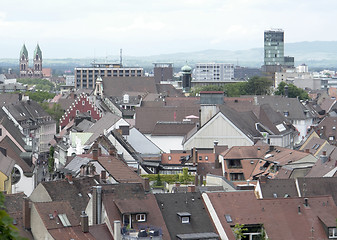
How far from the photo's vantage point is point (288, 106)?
460 ft

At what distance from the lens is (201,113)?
89.2 metres

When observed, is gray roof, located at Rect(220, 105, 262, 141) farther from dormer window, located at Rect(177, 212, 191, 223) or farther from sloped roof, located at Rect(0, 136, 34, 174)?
dormer window, located at Rect(177, 212, 191, 223)

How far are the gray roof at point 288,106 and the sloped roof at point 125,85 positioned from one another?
3713cm

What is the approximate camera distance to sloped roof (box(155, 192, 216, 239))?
46803 mm

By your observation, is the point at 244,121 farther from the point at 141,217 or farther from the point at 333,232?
the point at 141,217

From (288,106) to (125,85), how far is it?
45.8m

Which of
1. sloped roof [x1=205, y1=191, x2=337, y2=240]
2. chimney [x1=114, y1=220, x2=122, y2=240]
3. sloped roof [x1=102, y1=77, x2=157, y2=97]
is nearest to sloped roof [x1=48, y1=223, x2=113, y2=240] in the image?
chimney [x1=114, y1=220, x2=122, y2=240]

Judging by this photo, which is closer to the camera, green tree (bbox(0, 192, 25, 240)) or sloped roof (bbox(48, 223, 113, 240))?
green tree (bbox(0, 192, 25, 240))

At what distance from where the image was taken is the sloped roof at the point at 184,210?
4680cm

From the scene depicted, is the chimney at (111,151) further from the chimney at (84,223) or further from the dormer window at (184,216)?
the chimney at (84,223)

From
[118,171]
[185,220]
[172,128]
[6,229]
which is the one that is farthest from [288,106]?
[6,229]

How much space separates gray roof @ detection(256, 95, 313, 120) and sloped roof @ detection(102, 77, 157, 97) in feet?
122

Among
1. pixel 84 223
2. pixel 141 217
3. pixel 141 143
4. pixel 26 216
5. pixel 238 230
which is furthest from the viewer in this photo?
pixel 141 143

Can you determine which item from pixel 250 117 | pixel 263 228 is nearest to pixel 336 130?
pixel 250 117
